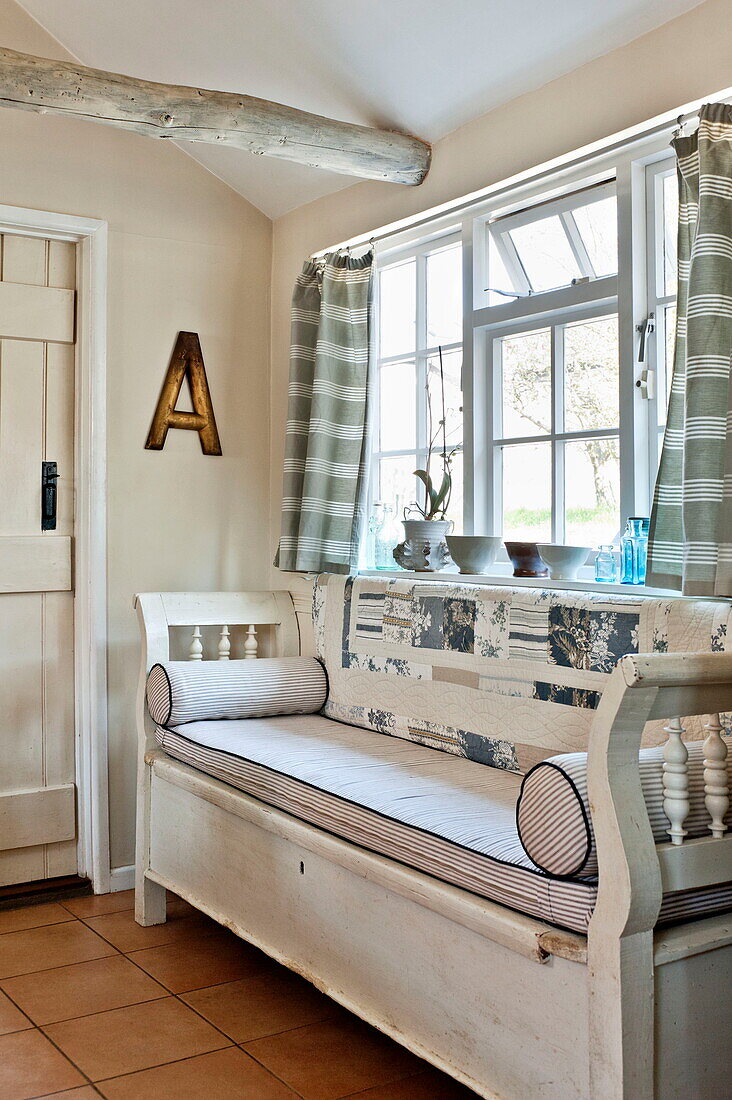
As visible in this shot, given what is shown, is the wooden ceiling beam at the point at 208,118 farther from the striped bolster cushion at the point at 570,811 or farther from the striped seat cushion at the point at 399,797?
the striped bolster cushion at the point at 570,811

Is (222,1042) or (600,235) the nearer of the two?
(222,1042)

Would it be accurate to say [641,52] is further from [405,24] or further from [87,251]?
[87,251]

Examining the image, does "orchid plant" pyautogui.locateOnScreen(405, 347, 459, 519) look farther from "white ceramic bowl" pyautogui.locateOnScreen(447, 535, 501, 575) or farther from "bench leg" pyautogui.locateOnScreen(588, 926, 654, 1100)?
"bench leg" pyautogui.locateOnScreen(588, 926, 654, 1100)

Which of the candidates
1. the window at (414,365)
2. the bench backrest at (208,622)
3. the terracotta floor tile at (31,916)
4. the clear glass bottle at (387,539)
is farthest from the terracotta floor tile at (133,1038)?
the window at (414,365)

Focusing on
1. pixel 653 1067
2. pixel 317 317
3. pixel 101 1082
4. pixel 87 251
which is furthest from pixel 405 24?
pixel 101 1082

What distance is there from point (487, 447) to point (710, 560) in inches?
42.6

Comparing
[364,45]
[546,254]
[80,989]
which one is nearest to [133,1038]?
[80,989]

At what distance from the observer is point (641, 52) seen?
235cm

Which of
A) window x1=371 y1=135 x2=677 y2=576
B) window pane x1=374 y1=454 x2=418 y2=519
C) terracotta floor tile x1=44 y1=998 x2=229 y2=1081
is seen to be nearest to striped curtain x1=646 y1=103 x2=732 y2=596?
window x1=371 y1=135 x2=677 y2=576

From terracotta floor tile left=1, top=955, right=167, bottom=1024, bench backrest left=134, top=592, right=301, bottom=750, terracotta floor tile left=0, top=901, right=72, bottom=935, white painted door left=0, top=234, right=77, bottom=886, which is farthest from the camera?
white painted door left=0, top=234, right=77, bottom=886

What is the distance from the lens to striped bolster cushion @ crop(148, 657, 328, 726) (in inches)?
114

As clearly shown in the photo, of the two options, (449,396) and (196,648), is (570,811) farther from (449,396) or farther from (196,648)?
(196,648)

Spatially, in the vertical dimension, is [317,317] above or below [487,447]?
above

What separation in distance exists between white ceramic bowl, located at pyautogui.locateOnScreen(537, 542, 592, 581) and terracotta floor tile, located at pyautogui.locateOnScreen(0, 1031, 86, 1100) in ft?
5.19
